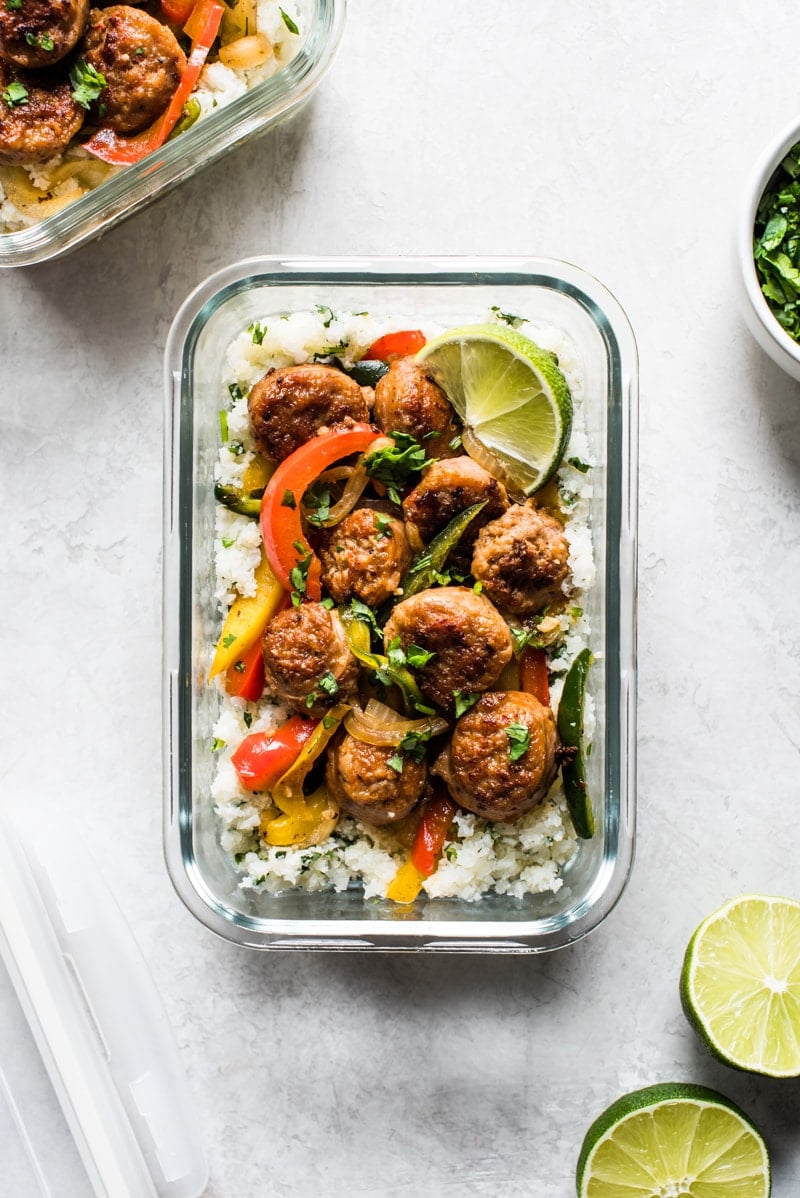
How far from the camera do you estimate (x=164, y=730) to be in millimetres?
2686

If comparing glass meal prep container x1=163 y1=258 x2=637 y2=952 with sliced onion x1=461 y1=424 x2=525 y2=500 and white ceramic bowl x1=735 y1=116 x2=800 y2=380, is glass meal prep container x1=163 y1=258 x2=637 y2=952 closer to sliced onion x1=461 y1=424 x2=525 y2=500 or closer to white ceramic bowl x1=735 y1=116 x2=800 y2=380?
sliced onion x1=461 y1=424 x2=525 y2=500

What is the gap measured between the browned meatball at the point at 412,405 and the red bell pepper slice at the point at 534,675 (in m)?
0.57

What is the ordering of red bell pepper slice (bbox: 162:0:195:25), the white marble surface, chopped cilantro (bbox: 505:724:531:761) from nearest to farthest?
chopped cilantro (bbox: 505:724:531:761)
red bell pepper slice (bbox: 162:0:195:25)
the white marble surface

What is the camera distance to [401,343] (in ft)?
8.81

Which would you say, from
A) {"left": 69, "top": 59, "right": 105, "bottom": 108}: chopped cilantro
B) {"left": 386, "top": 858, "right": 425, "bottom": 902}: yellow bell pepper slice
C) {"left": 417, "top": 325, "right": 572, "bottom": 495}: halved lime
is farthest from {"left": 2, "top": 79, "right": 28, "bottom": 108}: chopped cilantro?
{"left": 386, "top": 858, "right": 425, "bottom": 902}: yellow bell pepper slice

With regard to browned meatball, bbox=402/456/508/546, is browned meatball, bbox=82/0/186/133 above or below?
above

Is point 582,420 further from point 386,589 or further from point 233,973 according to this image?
point 233,973

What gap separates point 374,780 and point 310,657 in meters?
0.32

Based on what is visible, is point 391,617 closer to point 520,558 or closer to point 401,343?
point 520,558

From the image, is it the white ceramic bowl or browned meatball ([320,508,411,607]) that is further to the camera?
the white ceramic bowl

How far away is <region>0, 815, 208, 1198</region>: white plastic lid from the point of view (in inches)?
112

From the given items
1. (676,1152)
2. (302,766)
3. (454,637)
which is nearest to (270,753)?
(302,766)

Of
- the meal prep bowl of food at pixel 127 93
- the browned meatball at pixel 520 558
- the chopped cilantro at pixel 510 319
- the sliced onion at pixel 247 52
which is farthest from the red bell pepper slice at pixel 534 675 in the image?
the sliced onion at pixel 247 52

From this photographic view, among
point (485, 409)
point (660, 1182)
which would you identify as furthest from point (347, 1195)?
point (485, 409)
